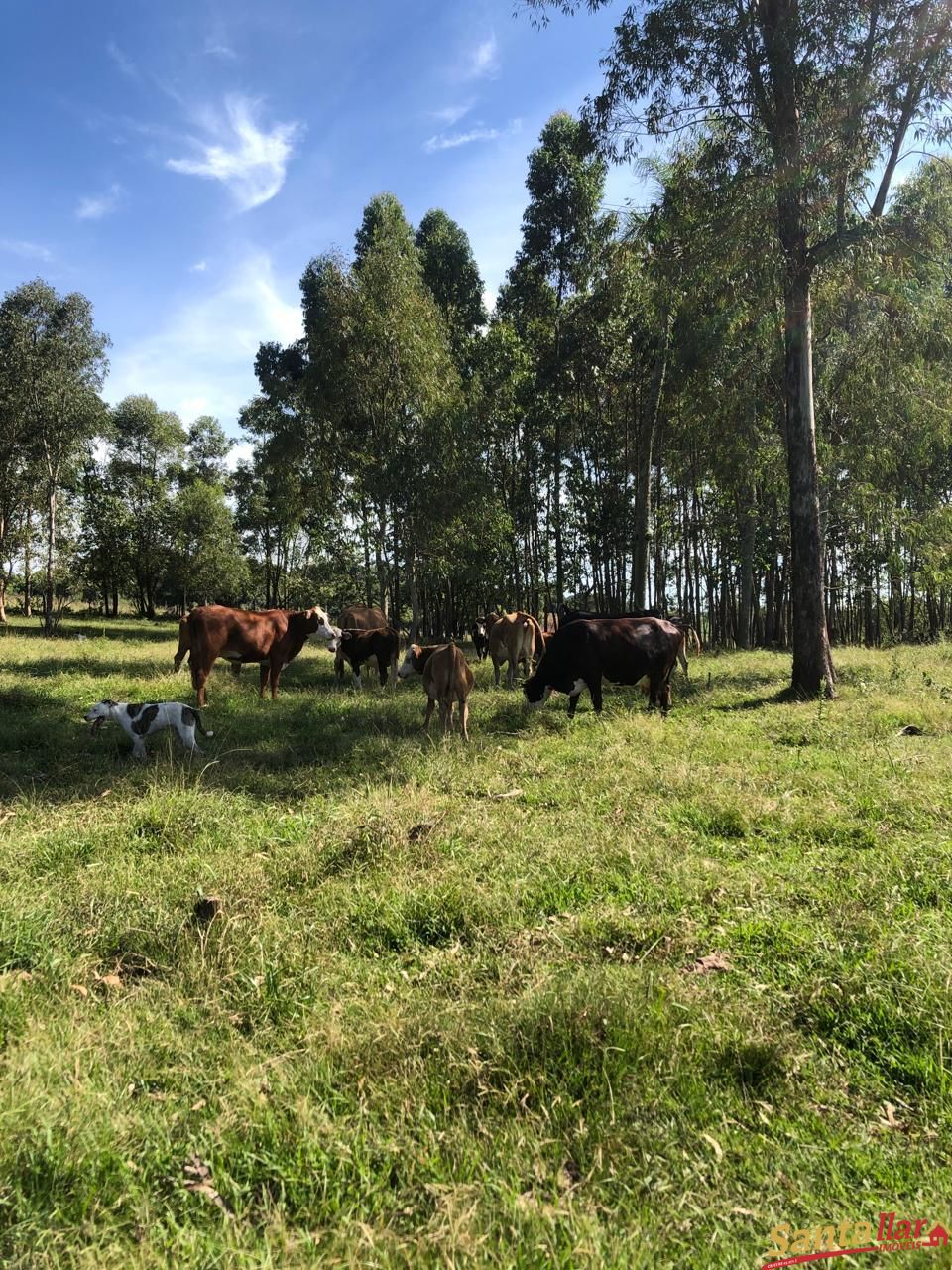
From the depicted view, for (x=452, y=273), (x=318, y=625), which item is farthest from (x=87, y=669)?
(x=452, y=273)

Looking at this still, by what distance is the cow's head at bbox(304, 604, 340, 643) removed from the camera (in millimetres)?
13711

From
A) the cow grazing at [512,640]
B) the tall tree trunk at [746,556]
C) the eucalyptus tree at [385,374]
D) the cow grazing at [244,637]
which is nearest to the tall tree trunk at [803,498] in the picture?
the cow grazing at [512,640]

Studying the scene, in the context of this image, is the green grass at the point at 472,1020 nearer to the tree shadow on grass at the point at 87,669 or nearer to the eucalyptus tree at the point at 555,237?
the tree shadow on grass at the point at 87,669

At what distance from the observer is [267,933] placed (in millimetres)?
3918

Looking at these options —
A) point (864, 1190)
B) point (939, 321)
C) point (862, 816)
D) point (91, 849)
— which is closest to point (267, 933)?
point (91, 849)

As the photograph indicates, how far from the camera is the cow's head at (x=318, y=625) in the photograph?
13.7 meters

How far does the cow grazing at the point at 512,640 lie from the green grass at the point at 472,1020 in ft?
27.8

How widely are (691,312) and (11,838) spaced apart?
16.0m

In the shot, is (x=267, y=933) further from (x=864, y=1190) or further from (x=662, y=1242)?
(x=864, y=1190)

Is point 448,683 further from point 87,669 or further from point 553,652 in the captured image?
point 87,669

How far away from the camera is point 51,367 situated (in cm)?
2572

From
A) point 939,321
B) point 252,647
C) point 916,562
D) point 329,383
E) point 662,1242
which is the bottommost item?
point 662,1242

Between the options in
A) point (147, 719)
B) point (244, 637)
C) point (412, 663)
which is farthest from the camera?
point (412, 663)

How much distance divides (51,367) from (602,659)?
2541 centimetres
